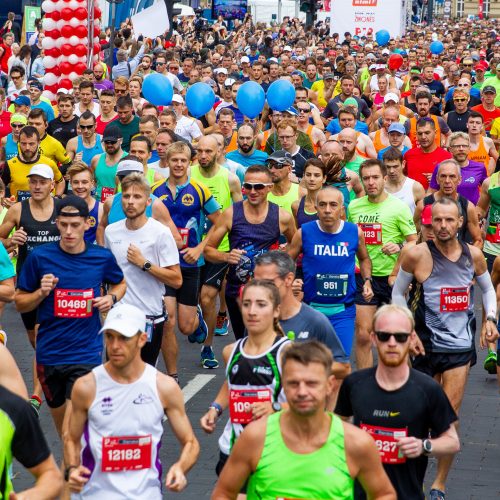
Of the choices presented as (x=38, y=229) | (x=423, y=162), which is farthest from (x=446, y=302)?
(x=423, y=162)

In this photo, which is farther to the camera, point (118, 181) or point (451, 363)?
point (118, 181)

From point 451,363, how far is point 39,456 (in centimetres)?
431

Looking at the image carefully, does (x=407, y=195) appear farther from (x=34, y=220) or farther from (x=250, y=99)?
(x=250, y=99)

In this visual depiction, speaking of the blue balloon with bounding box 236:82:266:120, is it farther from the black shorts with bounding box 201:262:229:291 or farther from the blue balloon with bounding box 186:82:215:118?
the black shorts with bounding box 201:262:229:291

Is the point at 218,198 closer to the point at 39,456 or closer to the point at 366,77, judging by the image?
the point at 39,456

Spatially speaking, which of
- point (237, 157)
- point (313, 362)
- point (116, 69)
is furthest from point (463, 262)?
point (116, 69)

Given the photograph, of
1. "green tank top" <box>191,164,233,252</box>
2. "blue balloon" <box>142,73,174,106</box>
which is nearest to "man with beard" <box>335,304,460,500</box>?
"green tank top" <box>191,164,233,252</box>

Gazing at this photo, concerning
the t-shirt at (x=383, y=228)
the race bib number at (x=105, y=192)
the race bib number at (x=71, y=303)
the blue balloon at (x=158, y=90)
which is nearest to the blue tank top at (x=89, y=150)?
the race bib number at (x=105, y=192)

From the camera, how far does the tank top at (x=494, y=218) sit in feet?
39.4

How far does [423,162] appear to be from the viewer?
46.3 feet

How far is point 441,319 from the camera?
8.73 m

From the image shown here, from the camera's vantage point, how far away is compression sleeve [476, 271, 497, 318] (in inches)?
348

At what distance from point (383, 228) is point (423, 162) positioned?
3329 mm

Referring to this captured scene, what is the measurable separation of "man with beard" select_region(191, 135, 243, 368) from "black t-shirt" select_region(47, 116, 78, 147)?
457 centimetres
